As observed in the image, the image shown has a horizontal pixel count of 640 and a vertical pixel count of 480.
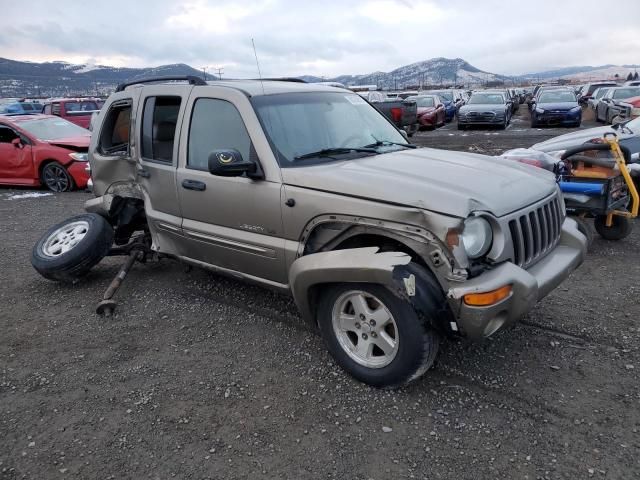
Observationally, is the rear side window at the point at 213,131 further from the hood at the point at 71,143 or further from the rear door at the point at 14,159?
→ the rear door at the point at 14,159

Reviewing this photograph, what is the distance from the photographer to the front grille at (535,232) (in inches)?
119

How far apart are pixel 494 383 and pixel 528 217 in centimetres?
108

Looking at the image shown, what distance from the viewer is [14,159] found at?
35.5 feet

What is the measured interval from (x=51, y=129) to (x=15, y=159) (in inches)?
38.9

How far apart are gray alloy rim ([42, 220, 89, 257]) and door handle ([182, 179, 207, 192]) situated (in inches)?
62.2

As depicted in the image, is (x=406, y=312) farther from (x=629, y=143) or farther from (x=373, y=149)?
(x=629, y=143)

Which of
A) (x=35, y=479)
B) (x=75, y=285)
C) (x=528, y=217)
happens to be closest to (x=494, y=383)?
(x=528, y=217)

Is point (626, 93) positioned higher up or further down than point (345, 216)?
higher up

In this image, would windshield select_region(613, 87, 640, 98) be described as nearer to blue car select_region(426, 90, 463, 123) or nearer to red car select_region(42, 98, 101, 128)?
blue car select_region(426, 90, 463, 123)

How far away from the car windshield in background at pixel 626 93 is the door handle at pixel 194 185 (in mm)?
20052

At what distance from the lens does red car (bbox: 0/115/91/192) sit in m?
10.5

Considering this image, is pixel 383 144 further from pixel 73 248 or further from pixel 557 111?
pixel 557 111

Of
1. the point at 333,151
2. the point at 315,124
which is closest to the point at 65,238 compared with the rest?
the point at 315,124

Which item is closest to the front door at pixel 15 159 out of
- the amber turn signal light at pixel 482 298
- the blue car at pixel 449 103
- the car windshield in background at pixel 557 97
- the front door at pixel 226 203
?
the front door at pixel 226 203
